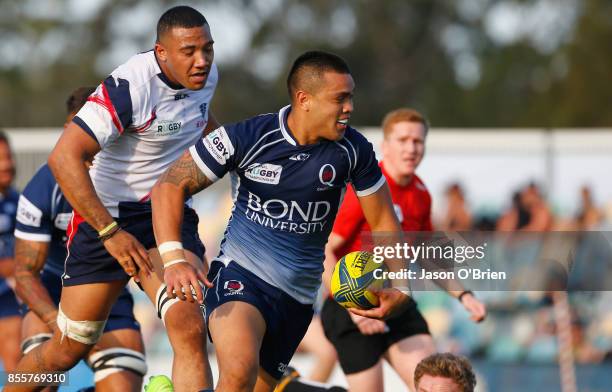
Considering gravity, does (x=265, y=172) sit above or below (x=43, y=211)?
below

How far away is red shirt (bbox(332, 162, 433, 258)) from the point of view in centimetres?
791

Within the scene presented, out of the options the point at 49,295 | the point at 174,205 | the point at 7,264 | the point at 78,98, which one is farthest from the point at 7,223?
the point at 174,205

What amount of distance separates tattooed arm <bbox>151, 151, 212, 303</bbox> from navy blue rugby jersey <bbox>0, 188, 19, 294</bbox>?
3.98m

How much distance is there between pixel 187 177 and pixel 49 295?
2273 millimetres

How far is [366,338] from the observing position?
26.1ft

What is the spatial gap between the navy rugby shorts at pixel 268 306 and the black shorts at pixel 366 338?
1505mm

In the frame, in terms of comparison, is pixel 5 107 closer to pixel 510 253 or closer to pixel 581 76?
pixel 581 76

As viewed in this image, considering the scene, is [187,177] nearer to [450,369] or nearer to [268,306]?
[268,306]

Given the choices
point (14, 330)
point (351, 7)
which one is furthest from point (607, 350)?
point (351, 7)

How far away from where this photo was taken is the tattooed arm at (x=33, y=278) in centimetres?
746

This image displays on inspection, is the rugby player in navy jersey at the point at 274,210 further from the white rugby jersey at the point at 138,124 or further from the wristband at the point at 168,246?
the white rugby jersey at the point at 138,124

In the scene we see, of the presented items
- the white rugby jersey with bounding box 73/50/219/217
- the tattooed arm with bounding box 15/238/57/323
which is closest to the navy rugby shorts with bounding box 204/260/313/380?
the white rugby jersey with bounding box 73/50/219/217

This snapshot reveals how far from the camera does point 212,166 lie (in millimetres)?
5984

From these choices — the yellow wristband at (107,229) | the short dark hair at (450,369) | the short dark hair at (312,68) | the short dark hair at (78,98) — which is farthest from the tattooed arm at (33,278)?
the short dark hair at (450,369)
